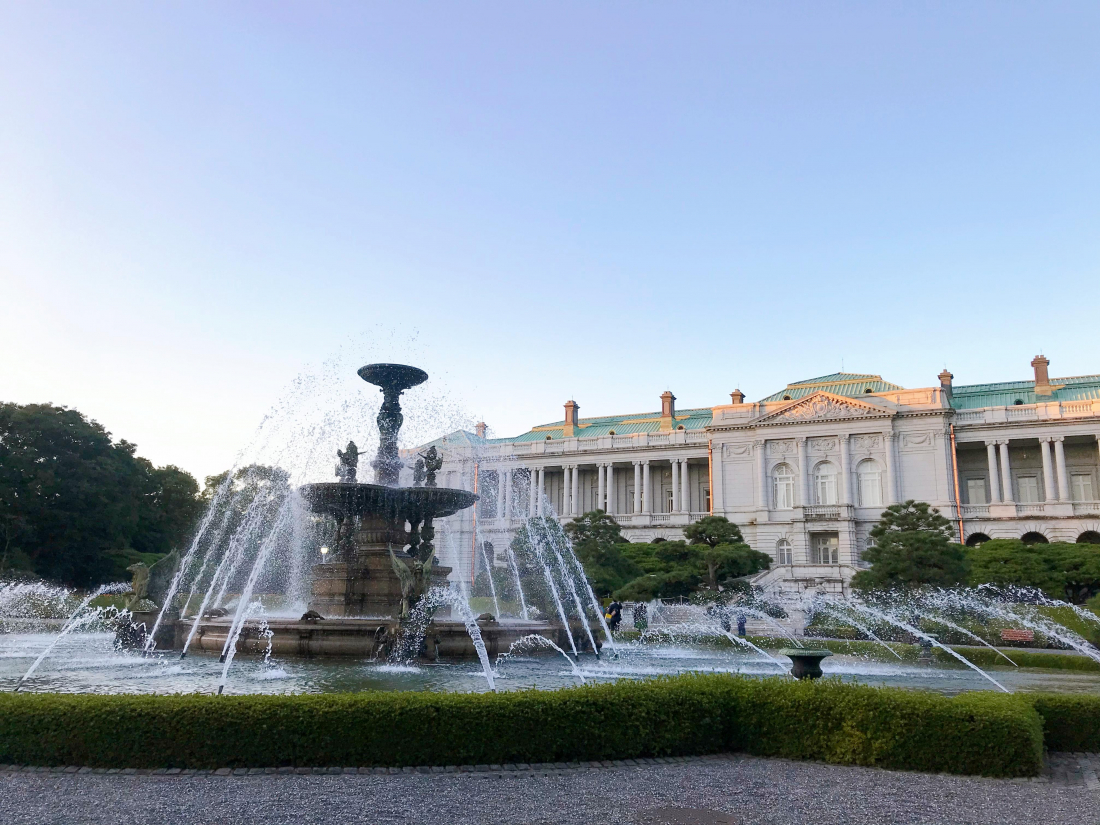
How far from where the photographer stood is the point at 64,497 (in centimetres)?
5234

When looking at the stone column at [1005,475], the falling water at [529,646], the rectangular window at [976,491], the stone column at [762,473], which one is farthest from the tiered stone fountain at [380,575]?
the rectangular window at [976,491]

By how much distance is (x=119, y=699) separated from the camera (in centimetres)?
847

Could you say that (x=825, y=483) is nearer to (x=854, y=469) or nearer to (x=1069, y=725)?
(x=854, y=469)

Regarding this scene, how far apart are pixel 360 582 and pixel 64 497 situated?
137 ft

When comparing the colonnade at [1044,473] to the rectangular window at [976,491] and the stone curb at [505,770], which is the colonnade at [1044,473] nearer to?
the rectangular window at [976,491]

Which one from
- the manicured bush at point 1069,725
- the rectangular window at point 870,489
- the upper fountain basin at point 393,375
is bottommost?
the manicured bush at point 1069,725

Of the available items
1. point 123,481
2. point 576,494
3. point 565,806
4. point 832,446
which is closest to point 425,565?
point 565,806

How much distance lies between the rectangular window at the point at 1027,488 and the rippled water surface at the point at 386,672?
51.0m

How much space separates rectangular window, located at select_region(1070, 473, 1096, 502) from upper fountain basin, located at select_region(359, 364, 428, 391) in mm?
61584

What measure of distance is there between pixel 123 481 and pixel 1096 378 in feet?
246

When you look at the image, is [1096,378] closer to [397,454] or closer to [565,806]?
[397,454]

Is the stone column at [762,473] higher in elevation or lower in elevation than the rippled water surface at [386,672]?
higher

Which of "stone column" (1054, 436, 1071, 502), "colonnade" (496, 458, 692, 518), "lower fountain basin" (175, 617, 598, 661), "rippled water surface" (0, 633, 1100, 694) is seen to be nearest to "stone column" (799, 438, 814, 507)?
"colonnade" (496, 458, 692, 518)

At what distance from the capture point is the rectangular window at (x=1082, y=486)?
64.5 metres
